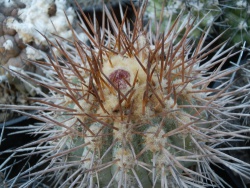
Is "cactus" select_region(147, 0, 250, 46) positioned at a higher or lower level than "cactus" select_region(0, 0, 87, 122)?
higher

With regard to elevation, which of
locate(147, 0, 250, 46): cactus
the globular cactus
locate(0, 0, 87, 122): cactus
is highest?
locate(147, 0, 250, 46): cactus

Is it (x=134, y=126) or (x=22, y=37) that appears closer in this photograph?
(x=134, y=126)

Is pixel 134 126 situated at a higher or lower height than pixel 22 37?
lower

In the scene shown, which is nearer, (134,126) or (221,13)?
(134,126)

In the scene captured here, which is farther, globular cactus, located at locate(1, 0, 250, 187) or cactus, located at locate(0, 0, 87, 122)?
cactus, located at locate(0, 0, 87, 122)

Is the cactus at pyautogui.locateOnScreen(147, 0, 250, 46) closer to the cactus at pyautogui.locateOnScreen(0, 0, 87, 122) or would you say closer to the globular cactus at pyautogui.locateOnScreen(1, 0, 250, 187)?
the cactus at pyautogui.locateOnScreen(0, 0, 87, 122)

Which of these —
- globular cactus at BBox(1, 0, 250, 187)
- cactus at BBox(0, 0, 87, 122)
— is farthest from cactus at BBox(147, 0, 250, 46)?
globular cactus at BBox(1, 0, 250, 187)

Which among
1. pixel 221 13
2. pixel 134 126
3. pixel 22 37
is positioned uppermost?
pixel 221 13

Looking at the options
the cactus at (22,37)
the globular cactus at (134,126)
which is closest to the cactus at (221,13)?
the cactus at (22,37)

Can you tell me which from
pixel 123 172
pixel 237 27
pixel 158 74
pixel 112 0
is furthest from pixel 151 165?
pixel 112 0

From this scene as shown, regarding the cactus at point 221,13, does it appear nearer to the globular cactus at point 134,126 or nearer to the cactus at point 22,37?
the cactus at point 22,37

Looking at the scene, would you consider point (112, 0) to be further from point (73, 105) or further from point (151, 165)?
point (151, 165)
